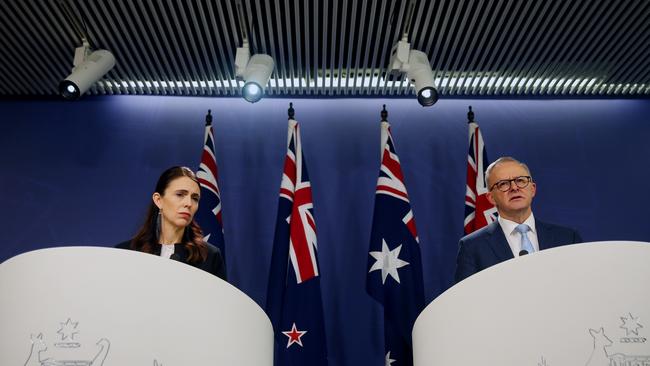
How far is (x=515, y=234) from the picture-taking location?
2.74 meters

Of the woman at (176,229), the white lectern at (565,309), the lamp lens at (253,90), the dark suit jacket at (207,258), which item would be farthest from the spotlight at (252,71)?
the white lectern at (565,309)

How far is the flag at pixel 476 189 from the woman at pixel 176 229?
1727 mm

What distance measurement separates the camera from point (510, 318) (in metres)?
1.33

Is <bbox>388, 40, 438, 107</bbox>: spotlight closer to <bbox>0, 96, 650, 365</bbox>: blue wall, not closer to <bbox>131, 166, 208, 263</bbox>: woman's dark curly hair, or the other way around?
<bbox>0, 96, 650, 365</bbox>: blue wall

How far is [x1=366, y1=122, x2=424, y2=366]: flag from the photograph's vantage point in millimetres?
3404

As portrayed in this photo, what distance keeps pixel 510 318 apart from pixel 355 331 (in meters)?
2.62

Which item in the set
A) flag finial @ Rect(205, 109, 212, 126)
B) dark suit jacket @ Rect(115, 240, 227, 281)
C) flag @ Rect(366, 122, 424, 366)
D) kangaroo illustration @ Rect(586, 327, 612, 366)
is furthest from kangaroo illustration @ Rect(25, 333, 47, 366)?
flag finial @ Rect(205, 109, 212, 126)

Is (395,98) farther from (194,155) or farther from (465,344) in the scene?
(465,344)

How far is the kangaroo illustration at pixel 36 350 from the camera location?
1.25 metres

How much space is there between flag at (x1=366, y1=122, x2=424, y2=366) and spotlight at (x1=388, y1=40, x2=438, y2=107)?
0.45 metres

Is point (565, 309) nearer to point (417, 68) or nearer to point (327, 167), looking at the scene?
point (417, 68)

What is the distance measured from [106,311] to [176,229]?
1.37 meters

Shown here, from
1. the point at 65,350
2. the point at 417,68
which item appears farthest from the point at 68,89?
the point at 65,350

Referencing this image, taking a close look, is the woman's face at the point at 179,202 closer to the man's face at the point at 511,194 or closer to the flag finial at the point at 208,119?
the man's face at the point at 511,194
